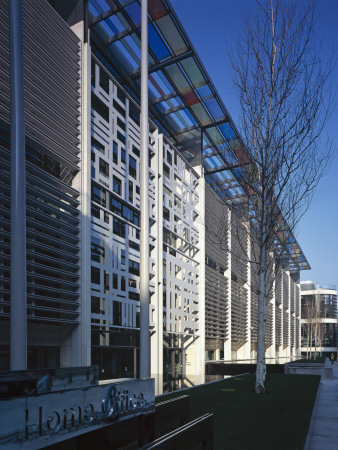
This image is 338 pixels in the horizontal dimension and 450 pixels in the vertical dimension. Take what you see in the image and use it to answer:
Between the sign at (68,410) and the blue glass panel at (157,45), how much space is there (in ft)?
56.0

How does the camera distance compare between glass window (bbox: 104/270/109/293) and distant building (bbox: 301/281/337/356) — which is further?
distant building (bbox: 301/281/337/356)

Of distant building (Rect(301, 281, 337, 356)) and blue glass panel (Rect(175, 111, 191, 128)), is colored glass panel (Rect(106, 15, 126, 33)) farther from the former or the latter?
distant building (Rect(301, 281, 337, 356))

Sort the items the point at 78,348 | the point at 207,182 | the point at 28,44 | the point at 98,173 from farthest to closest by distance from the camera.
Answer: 1. the point at 207,182
2. the point at 98,173
3. the point at 78,348
4. the point at 28,44

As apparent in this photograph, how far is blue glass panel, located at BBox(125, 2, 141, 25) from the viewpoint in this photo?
16.6 metres

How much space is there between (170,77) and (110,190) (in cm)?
752

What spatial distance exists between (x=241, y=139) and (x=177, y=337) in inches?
617

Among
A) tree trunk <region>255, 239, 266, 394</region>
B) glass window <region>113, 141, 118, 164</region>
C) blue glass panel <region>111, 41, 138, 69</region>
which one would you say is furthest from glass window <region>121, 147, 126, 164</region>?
tree trunk <region>255, 239, 266, 394</region>

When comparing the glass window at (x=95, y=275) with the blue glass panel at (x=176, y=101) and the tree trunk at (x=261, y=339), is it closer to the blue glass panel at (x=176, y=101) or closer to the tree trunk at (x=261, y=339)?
the tree trunk at (x=261, y=339)

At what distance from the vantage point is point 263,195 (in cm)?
1310

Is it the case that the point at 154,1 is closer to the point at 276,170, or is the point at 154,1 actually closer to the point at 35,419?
the point at 276,170

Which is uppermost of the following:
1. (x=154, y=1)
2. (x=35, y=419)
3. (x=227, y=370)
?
(x=154, y=1)

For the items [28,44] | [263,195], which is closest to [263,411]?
[263,195]

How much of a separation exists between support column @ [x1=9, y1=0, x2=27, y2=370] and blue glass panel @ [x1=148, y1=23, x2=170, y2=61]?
1219cm

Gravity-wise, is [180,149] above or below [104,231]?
above
